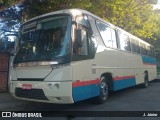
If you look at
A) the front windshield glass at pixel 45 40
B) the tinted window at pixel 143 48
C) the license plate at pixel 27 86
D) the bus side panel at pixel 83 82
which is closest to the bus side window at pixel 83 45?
the bus side panel at pixel 83 82

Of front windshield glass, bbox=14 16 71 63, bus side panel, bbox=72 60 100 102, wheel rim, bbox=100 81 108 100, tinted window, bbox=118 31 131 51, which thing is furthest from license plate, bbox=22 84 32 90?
tinted window, bbox=118 31 131 51

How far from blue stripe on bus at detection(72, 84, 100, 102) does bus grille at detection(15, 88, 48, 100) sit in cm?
91

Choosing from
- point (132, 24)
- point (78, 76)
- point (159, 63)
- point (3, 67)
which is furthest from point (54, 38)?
point (159, 63)

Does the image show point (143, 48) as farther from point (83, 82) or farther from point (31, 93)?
point (31, 93)

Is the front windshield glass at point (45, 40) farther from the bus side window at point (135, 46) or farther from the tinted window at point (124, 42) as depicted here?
the bus side window at point (135, 46)

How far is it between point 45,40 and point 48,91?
1.64 m

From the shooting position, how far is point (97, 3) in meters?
15.1

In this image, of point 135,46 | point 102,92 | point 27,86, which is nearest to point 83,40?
point 27,86

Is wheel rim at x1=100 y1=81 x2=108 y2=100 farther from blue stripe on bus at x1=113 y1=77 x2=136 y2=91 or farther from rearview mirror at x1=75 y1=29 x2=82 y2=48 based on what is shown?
rearview mirror at x1=75 y1=29 x2=82 y2=48

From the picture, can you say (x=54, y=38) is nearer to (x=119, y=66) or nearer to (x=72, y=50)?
(x=72, y=50)

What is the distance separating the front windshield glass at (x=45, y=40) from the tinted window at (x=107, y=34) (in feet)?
7.36

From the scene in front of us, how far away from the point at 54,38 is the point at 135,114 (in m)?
3.43

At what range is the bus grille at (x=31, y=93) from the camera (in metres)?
7.59

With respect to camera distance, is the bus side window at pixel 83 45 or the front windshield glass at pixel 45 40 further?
the bus side window at pixel 83 45
